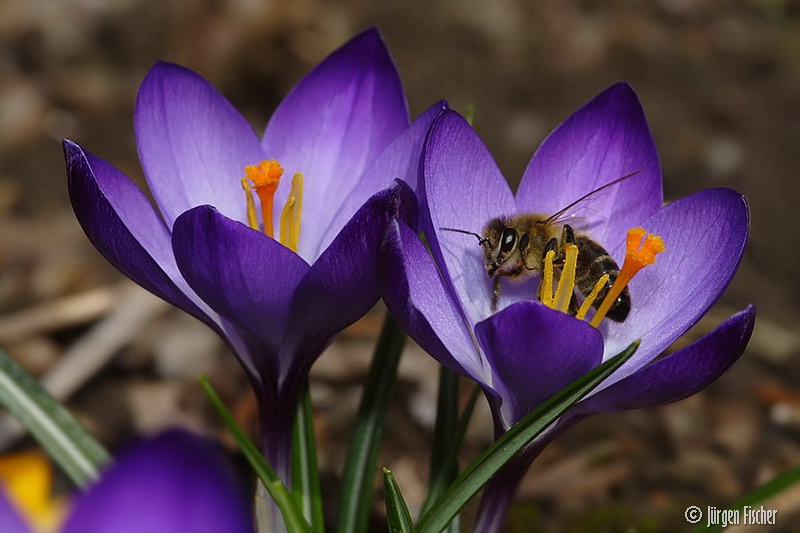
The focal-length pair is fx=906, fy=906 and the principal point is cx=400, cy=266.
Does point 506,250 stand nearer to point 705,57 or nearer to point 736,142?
point 736,142

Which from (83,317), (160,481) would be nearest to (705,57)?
(83,317)

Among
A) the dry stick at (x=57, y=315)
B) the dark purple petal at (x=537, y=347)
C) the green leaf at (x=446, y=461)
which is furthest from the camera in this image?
the dry stick at (x=57, y=315)

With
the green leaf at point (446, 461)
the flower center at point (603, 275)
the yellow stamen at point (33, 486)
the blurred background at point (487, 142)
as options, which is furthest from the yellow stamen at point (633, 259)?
the blurred background at point (487, 142)

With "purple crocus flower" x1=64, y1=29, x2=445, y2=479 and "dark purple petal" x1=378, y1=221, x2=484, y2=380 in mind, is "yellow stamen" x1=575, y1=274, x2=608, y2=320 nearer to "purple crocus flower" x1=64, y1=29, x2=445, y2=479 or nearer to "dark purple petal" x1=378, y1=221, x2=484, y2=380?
"dark purple petal" x1=378, y1=221, x2=484, y2=380

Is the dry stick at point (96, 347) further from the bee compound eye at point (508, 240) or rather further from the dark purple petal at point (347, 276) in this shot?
the bee compound eye at point (508, 240)

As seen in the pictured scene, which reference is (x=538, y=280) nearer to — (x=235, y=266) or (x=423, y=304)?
(x=423, y=304)

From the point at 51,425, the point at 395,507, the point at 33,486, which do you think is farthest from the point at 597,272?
the point at 33,486
